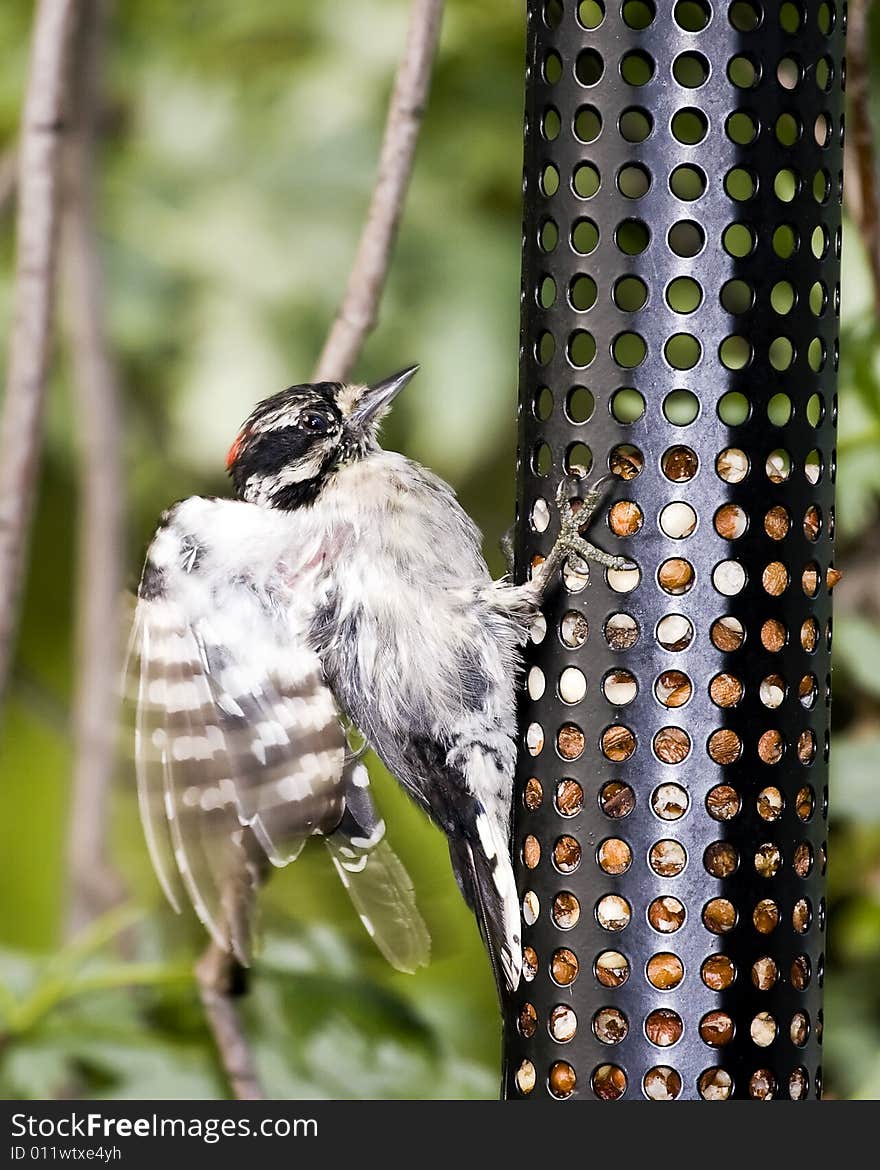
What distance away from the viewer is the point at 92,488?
3236 millimetres

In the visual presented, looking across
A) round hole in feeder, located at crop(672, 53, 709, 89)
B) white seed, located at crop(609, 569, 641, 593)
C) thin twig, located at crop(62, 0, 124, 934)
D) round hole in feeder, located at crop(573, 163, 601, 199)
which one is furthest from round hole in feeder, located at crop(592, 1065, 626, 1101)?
thin twig, located at crop(62, 0, 124, 934)

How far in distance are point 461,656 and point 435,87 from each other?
1760mm

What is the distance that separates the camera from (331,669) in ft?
6.61

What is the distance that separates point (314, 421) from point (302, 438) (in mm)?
30

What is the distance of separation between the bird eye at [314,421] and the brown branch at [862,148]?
84 centimetres

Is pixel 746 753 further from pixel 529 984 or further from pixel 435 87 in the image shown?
pixel 435 87

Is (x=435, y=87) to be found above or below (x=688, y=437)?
above

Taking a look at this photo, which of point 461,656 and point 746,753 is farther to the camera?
point 461,656

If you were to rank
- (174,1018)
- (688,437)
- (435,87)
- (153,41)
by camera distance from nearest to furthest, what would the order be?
(688,437)
(174,1018)
(435,87)
(153,41)

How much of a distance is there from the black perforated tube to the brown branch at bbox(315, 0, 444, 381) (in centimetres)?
30

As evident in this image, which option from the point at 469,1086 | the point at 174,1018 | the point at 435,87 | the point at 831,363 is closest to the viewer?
the point at 831,363

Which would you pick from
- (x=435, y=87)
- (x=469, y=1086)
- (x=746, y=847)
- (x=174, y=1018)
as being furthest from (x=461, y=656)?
(x=435, y=87)

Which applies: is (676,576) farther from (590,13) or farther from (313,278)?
(313,278)

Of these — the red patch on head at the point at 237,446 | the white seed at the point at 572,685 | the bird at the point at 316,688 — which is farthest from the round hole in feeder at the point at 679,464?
the red patch on head at the point at 237,446
